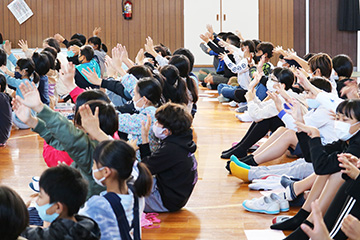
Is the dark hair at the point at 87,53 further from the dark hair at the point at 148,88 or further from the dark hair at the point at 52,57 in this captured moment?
the dark hair at the point at 148,88

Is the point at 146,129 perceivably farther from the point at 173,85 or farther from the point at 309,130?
the point at 173,85

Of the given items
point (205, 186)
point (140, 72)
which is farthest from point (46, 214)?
point (140, 72)

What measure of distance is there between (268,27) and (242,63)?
5.42m

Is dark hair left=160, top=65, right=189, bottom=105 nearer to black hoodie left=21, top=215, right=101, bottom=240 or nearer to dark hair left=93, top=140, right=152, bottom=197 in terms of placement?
dark hair left=93, top=140, right=152, bottom=197

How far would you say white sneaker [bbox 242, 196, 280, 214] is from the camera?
144 inches

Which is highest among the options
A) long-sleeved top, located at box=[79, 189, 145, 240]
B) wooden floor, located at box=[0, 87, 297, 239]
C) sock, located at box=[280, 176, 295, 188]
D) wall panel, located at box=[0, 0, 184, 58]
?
wall panel, located at box=[0, 0, 184, 58]

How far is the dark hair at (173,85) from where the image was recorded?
498 cm

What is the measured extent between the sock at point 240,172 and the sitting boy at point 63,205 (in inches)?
94.2

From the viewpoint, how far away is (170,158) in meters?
3.49

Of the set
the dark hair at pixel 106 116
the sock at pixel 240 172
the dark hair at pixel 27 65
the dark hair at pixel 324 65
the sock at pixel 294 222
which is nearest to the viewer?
the dark hair at pixel 106 116

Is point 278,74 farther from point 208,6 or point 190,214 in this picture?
point 208,6

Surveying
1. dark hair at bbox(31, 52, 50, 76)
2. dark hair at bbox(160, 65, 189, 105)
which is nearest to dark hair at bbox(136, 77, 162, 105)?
dark hair at bbox(160, 65, 189, 105)

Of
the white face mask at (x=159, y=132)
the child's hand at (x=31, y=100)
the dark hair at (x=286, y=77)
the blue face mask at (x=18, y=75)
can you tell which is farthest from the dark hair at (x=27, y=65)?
the child's hand at (x=31, y=100)

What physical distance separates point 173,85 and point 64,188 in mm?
3035
